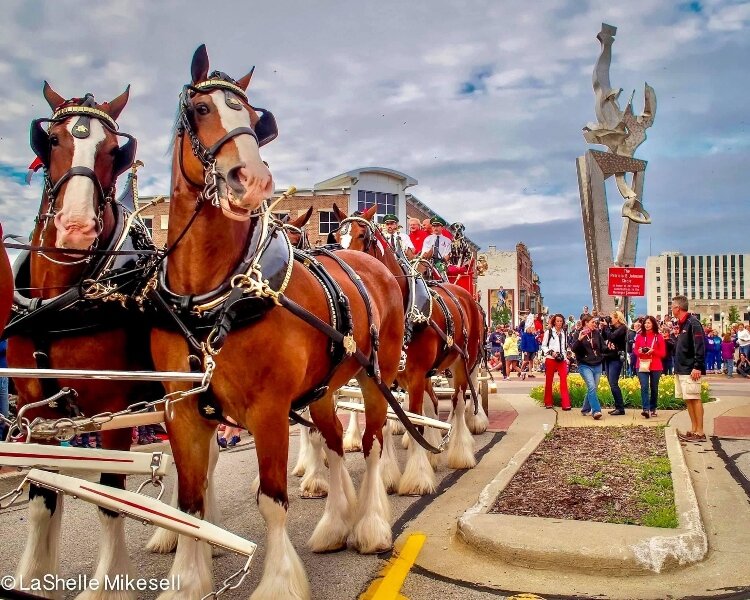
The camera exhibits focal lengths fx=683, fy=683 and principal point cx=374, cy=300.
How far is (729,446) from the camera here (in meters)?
9.34

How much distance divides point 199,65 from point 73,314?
5.20 ft

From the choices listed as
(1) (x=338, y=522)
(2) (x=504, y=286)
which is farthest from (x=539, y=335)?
(2) (x=504, y=286)

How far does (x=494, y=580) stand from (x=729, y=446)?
6.45 m

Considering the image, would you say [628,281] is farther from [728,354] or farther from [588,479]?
[728,354]

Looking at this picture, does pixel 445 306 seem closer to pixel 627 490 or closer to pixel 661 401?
pixel 627 490

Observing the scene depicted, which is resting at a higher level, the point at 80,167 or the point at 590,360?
the point at 80,167

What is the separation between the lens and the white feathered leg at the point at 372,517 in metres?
4.92

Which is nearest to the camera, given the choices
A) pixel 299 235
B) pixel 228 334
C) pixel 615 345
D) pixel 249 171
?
pixel 249 171

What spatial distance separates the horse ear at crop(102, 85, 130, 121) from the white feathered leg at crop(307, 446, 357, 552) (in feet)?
9.55

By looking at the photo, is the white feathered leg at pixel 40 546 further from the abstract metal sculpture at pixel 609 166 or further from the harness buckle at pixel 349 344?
the abstract metal sculpture at pixel 609 166

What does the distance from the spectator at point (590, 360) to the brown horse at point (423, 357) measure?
4249 millimetres

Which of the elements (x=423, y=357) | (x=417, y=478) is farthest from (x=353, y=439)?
(x=417, y=478)

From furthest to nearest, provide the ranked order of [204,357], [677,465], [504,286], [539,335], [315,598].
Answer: [504,286] < [539,335] < [677,465] < [315,598] < [204,357]

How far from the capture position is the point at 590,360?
12648mm
